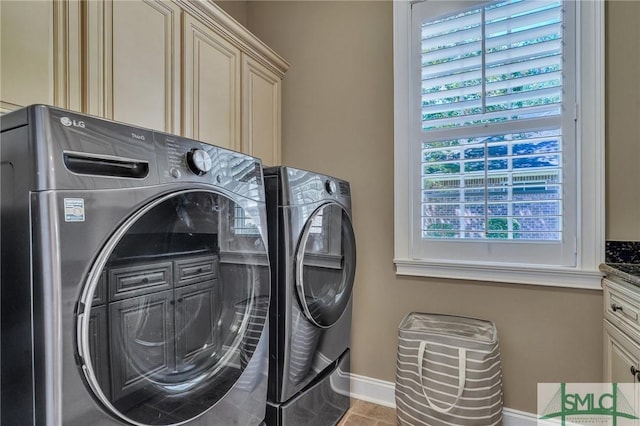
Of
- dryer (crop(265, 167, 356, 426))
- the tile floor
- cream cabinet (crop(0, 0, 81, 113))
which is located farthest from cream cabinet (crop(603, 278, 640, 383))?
cream cabinet (crop(0, 0, 81, 113))

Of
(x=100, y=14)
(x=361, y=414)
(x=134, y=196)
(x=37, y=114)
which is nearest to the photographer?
(x=37, y=114)

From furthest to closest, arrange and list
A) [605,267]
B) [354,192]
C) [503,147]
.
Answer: [354,192] → [503,147] → [605,267]

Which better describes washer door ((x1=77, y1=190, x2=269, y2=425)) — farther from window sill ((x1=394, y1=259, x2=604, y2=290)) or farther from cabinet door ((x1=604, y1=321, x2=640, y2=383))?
cabinet door ((x1=604, y1=321, x2=640, y2=383))

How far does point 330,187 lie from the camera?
163 cm

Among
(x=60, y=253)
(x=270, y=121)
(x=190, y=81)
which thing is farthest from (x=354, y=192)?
(x=60, y=253)

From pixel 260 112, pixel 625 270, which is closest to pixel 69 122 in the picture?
pixel 260 112

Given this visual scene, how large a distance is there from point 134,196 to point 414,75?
1.64 m

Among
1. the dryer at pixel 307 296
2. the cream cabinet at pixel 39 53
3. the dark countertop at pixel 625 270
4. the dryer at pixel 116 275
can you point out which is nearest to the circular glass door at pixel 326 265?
the dryer at pixel 307 296

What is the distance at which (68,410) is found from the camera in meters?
0.65

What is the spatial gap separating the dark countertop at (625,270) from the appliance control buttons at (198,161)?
1.44 m

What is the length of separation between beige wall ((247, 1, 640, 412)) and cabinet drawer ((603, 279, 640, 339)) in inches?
4.3

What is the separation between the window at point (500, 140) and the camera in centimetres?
153

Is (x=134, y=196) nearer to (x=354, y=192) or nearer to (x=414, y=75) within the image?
(x=354, y=192)

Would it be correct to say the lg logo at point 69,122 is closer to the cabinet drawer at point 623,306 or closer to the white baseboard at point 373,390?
the cabinet drawer at point 623,306
